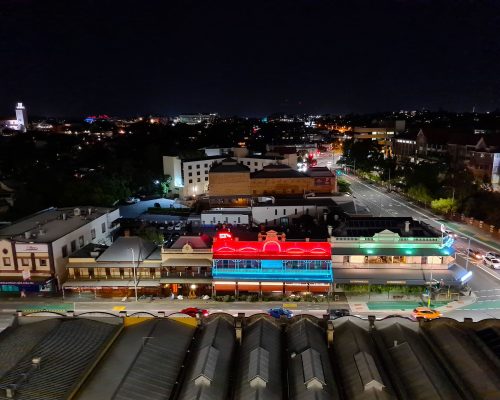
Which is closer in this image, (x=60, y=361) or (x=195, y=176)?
(x=60, y=361)

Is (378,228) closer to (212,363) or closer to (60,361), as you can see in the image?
(212,363)

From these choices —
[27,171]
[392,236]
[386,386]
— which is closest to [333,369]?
[386,386]

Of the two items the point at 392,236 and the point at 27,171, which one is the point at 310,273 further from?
the point at 27,171

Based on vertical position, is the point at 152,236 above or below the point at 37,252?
below

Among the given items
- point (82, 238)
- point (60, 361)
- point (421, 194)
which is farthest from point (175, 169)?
point (60, 361)

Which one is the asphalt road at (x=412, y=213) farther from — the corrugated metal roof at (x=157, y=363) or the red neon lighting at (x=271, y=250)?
the corrugated metal roof at (x=157, y=363)

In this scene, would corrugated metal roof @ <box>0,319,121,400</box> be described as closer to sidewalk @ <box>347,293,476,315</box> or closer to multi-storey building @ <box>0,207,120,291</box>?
multi-storey building @ <box>0,207,120,291</box>

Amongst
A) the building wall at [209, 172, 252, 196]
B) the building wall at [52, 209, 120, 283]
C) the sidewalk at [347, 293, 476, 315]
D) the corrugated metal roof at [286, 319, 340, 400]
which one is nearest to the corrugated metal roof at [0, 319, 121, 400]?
the corrugated metal roof at [286, 319, 340, 400]

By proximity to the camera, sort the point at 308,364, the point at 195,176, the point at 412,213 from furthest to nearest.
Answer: the point at 195,176 < the point at 412,213 < the point at 308,364
